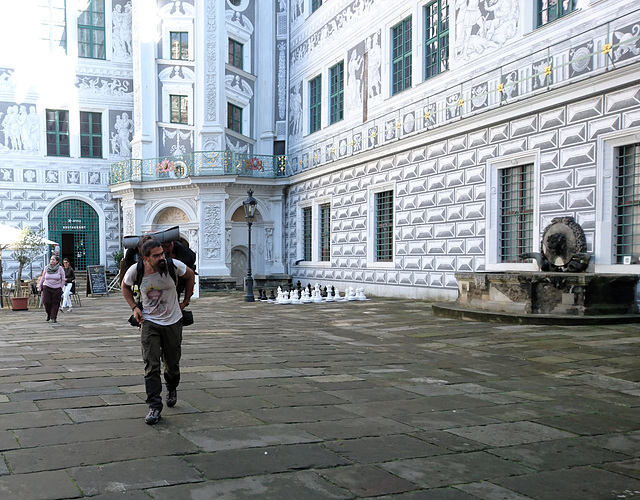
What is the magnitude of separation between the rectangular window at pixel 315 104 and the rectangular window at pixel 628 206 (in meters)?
14.8

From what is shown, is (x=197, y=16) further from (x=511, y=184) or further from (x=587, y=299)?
(x=587, y=299)

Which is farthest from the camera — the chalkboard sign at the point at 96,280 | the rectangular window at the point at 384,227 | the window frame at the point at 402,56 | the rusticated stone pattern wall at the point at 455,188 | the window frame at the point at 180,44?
the window frame at the point at 180,44

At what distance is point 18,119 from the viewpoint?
3020cm

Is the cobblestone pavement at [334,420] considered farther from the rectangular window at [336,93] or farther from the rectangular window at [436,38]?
the rectangular window at [336,93]

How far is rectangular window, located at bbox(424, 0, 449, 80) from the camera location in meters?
18.8

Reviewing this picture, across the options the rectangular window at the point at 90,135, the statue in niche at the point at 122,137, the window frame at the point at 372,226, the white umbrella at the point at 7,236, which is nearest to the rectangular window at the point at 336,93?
the window frame at the point at 372,226

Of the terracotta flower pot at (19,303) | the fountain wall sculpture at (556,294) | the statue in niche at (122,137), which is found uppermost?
the statue in niche at (122,137)

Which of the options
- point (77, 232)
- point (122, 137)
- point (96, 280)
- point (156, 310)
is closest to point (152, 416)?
point (156, 310)

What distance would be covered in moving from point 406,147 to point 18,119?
19.2 meters

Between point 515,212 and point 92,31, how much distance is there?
918 inches

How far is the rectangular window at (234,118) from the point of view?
28.9m

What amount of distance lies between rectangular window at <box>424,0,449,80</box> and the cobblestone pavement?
34.5 feet

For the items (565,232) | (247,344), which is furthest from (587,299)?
(247,344)

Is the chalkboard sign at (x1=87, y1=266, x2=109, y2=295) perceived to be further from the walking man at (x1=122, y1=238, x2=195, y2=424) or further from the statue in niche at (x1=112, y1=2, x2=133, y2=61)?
the walking man at (x1=122, y1=238, x2=195, y2=424)
